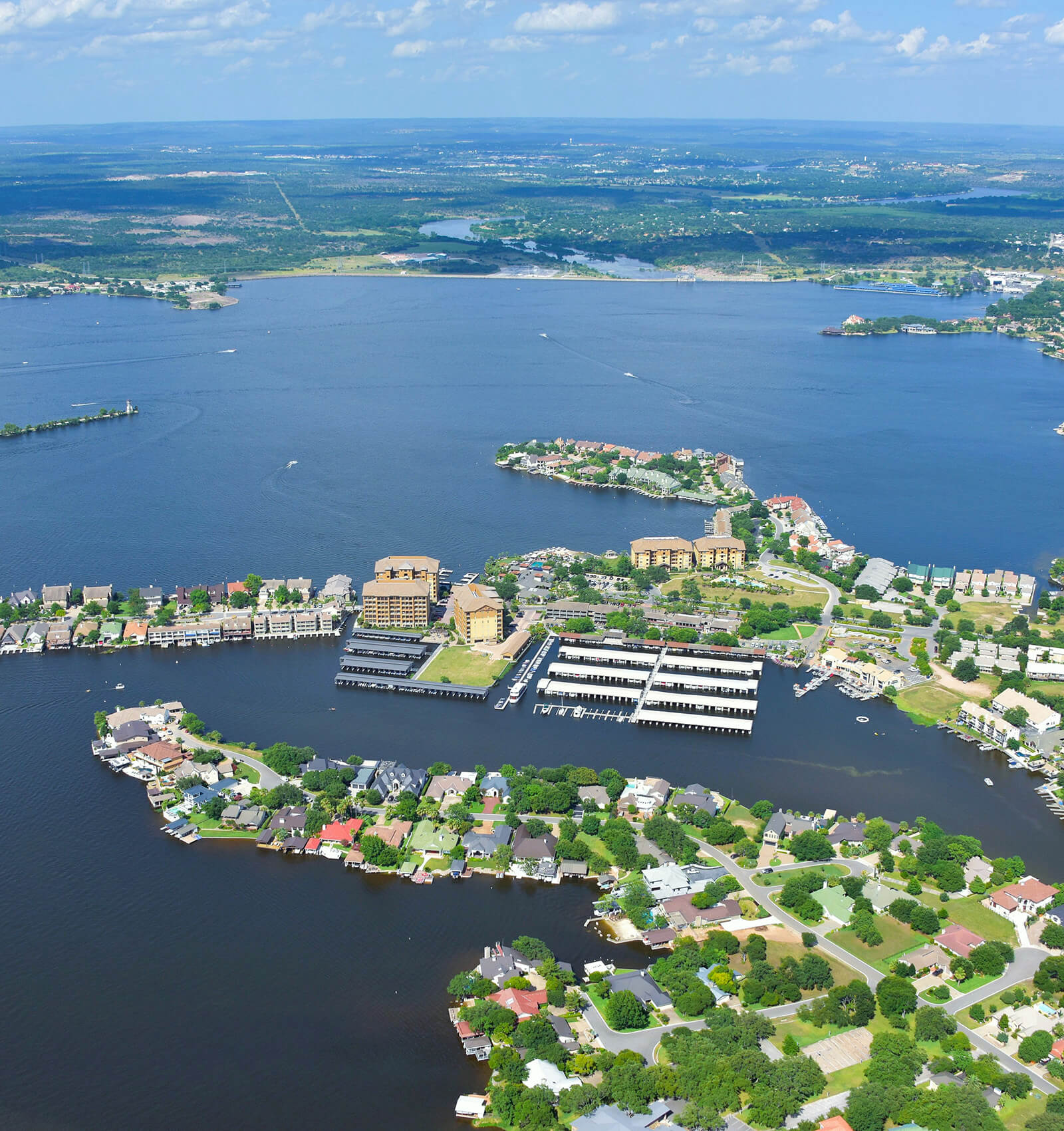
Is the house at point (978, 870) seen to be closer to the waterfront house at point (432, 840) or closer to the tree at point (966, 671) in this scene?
the tree at point (966, 671)

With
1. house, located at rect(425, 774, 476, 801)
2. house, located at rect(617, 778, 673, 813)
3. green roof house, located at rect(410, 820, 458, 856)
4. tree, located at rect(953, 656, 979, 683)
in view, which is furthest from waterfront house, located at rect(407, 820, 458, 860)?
tree, located at rect(953, 656, 979, 683)

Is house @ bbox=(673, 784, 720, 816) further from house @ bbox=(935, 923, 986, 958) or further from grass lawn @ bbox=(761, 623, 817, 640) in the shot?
grass lawn @ bbox=(761, 623, 817, 640)

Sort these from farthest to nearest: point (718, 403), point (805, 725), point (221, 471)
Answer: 1. point (718, 403)
2. point (221, 471)
3. point (805, 725)

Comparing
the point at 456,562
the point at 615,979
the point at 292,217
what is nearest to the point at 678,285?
the point at 292,217

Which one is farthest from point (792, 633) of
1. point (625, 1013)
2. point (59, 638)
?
point (59, 638)

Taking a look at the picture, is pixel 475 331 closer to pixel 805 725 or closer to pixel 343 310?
pixel 343 310

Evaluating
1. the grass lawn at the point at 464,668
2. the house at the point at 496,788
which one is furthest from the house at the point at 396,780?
the grass lawn at the point at 464,668

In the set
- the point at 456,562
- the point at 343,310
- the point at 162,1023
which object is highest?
the point at 343,310
